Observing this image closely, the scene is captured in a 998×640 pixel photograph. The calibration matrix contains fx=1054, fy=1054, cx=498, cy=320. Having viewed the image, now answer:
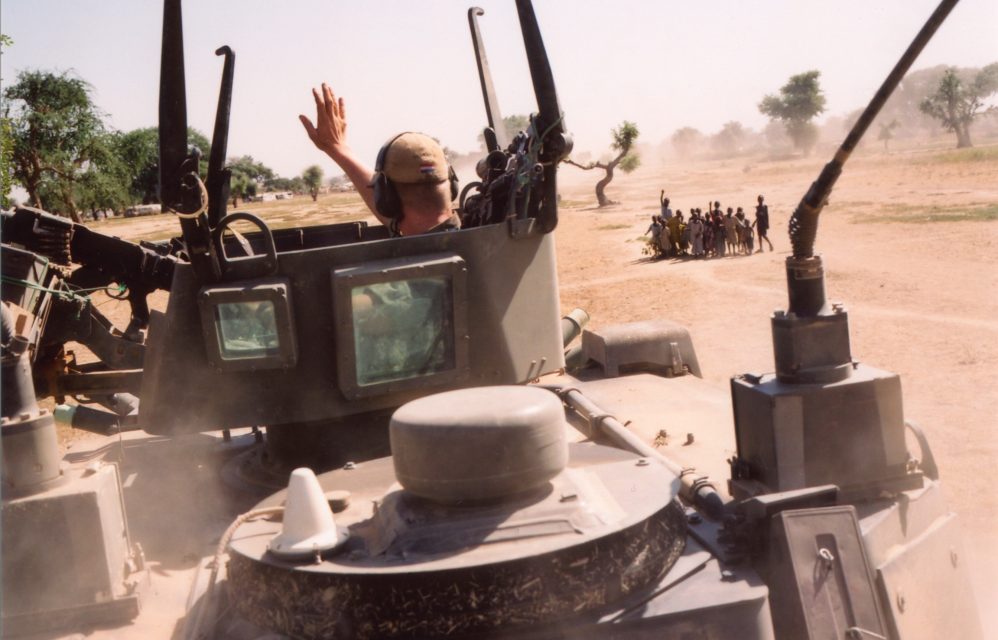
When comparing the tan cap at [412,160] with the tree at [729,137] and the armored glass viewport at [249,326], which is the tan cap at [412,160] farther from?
the tree at [729,137]

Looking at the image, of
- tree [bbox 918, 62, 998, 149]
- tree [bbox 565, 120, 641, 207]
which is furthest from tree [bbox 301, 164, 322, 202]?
tree [bbox 918, 62, 998, 149]

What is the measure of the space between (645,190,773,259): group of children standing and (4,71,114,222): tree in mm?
17588

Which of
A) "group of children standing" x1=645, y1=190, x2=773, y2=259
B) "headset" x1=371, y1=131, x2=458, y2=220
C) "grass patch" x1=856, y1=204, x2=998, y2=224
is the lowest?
"grass patch" x1=856, y1=204, x2=998, y2=224

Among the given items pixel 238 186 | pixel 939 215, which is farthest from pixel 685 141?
pixel 939 215

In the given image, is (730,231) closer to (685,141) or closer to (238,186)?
(238,186)

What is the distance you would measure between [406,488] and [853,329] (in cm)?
1615

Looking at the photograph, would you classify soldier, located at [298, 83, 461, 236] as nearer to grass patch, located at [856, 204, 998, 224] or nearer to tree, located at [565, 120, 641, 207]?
grass patch, located at [856, 204, 998, 224]

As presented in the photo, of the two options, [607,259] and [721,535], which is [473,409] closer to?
[721,535]

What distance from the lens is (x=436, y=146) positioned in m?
5.57

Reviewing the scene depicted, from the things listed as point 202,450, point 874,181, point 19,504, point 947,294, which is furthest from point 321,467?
point 874,181

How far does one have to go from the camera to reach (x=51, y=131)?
34094 mm

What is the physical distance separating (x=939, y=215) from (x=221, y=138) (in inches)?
1322

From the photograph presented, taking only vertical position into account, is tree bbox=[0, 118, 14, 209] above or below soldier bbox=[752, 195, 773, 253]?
above

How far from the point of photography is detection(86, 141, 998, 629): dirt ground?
39.1ft
